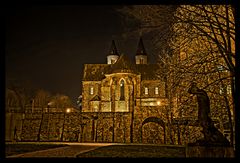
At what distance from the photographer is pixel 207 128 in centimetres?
1151

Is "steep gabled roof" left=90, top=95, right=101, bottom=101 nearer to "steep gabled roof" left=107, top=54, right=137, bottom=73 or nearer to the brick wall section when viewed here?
"steep gabled roof" left=107, top=54, right=137, bottom=73

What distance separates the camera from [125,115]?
36062 mm

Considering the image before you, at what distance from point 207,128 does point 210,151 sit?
2.90ft

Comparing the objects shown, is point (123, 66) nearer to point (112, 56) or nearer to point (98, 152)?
point (112, 56)

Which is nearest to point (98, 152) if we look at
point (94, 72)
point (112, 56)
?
point (94, 72)

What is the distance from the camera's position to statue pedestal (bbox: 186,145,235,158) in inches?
423

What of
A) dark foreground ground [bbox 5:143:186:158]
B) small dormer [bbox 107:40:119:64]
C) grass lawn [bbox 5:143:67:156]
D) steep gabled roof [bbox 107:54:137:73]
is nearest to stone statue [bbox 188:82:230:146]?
dark foreground ground [bbox 5:143:186:158]

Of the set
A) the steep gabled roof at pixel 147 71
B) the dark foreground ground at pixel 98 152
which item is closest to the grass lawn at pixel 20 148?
the dark foreground ground at pixel 98 152

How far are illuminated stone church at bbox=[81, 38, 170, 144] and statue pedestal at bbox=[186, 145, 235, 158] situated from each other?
23.3 metres

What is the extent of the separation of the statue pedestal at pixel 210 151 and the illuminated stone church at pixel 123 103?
23346mm

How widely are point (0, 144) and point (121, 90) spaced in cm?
4661

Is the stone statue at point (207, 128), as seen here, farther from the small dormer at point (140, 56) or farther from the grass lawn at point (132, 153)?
the small dormer at point (140, 56)

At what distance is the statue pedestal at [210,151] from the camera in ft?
35.2

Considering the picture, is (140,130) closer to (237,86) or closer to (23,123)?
(23,123)
